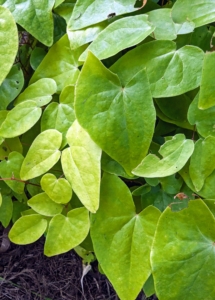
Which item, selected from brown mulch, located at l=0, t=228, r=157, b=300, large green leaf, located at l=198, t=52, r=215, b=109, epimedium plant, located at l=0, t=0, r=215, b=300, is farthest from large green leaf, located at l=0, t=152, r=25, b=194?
brown mulch, located at l=0, t=228, r=157, b=300

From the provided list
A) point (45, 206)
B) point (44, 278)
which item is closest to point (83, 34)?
point (45, 206)

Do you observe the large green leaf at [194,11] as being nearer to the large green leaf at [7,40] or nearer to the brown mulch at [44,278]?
the large green leaf at [7,40]

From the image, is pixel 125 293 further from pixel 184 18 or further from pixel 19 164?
pixel 184 18

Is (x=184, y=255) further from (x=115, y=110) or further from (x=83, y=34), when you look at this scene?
(x=83, y=34)

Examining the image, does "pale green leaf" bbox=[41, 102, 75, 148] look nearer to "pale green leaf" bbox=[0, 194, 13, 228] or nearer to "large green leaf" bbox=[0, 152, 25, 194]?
"large green leaf" bbox=[0, 152, 25, 194]

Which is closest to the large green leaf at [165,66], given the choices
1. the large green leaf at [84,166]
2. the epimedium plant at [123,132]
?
the epimedium plant at [123,132]

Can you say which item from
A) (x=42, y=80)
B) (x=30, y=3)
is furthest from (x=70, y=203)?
(x=30, y=3)

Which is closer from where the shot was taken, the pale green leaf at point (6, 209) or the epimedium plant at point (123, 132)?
the epimedium plant at point (123, 132)
